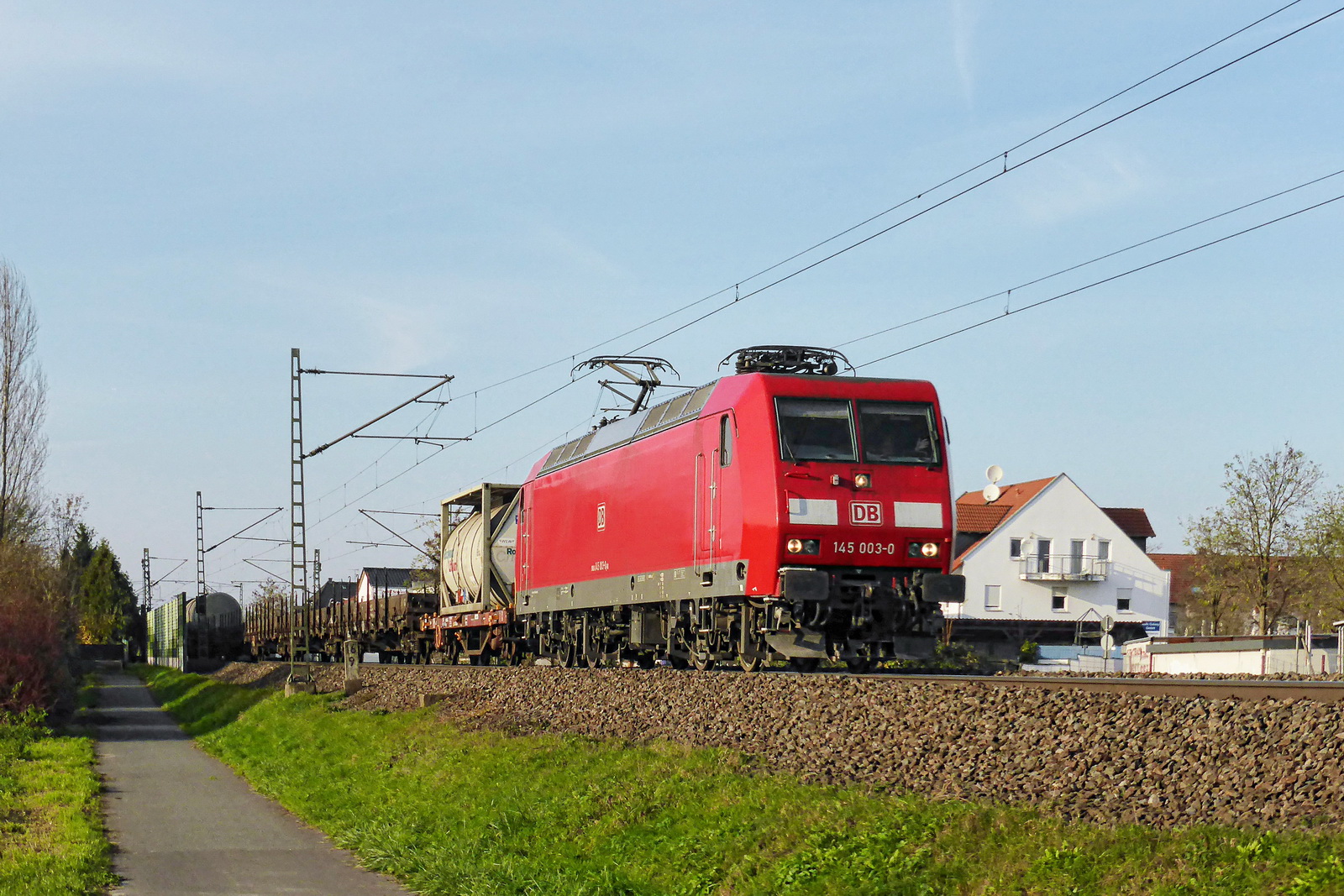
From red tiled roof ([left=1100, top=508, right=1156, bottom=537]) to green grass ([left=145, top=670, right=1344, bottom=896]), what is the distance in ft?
216

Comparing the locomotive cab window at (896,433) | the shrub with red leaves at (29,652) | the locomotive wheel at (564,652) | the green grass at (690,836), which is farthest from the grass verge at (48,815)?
the locomotive cab window at (896,433)

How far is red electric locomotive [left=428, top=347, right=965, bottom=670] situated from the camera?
56.0ft

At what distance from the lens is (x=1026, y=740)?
988 cm

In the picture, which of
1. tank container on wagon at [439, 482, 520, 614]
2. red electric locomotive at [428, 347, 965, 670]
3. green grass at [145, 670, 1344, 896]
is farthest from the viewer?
tank container on wagon at [439, 482, 520, 614]

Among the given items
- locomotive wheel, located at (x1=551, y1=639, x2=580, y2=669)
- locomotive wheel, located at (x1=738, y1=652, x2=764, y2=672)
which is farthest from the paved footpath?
locomotive wheel, located at (x1=551, y1=639, x2=580, y2=669)

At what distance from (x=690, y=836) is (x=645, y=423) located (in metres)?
12.1

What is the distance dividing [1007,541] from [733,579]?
179 feet

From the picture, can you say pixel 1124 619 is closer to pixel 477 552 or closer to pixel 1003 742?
pixel 477 552

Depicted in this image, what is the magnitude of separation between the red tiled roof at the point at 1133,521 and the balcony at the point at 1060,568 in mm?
7794

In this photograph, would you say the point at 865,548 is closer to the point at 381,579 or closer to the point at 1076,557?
the point at 1076,557

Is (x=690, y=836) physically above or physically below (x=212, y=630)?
above

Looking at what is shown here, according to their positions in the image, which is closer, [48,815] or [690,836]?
[690,836]

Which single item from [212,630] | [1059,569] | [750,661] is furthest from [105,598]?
[750,661]

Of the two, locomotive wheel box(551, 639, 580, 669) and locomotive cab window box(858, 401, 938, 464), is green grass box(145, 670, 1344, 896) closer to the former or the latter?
locomotive cab window box(858, 401, 938, 464)
